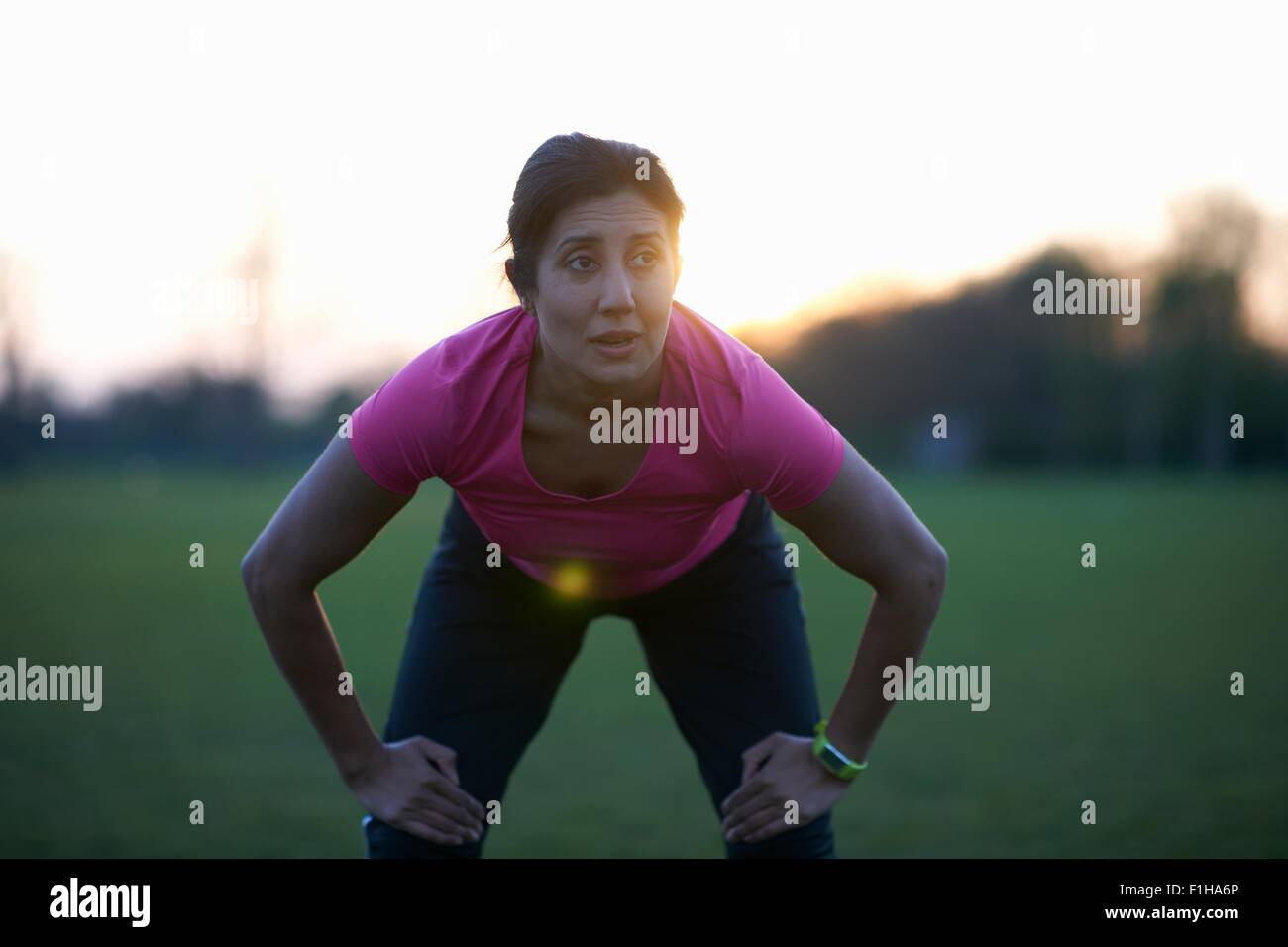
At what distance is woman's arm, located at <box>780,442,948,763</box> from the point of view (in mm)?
2742

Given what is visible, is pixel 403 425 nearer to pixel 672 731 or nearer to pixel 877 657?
pixel 877 657

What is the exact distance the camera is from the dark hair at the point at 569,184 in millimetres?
2674

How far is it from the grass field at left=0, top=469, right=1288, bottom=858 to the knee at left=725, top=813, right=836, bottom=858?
5.85ft

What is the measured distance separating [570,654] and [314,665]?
2.67ft

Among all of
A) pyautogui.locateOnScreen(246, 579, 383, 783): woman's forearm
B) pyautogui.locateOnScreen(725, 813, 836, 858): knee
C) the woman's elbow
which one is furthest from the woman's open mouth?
pyautogui.locateOnScreen(725, 813, 836, 858): knee

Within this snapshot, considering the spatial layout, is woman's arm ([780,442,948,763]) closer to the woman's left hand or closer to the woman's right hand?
the woman's left hand

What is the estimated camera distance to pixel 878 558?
9.18 ft

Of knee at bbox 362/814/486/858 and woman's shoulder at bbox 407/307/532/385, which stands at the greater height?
woman's shoulder at bbox 407/307/532/385

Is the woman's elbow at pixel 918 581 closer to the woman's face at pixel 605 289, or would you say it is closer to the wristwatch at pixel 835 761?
the wristwatch at pixel 835 761

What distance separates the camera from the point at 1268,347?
46094mm

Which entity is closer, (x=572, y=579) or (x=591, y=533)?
(x=591, y=533)

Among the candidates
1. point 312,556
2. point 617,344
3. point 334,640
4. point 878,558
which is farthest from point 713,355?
point 334,640

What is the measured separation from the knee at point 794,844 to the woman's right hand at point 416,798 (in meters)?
0.74

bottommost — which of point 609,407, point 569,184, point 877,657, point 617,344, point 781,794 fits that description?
point 781,794
